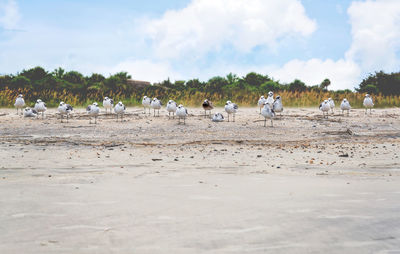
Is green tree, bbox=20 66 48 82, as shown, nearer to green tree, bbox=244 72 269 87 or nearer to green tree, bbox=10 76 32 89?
green tree, bbox=10 76 32 89

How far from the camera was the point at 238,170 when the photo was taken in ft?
25.2

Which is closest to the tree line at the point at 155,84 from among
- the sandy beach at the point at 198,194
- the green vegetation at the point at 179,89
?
the green vegetation at the point at 179,89

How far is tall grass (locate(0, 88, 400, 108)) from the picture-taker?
23.3m

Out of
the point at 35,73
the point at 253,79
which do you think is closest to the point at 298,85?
the point at 253,79

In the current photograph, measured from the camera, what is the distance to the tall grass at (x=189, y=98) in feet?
76.3

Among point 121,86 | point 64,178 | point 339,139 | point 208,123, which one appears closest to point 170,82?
point 121,86

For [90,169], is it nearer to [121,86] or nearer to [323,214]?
[323,214]

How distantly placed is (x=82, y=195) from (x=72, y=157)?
3.57m

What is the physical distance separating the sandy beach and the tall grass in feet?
37.2

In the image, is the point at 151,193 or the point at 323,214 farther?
the point at 151,193

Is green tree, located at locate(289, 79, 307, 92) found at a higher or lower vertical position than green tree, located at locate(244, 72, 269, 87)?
lower

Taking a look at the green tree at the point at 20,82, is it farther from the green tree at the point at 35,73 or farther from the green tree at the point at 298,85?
the green tree at the point at 298,85

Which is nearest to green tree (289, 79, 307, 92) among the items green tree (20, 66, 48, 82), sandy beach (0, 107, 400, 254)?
green tree (20, 66, 48, 82)

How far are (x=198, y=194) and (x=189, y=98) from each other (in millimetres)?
19182
